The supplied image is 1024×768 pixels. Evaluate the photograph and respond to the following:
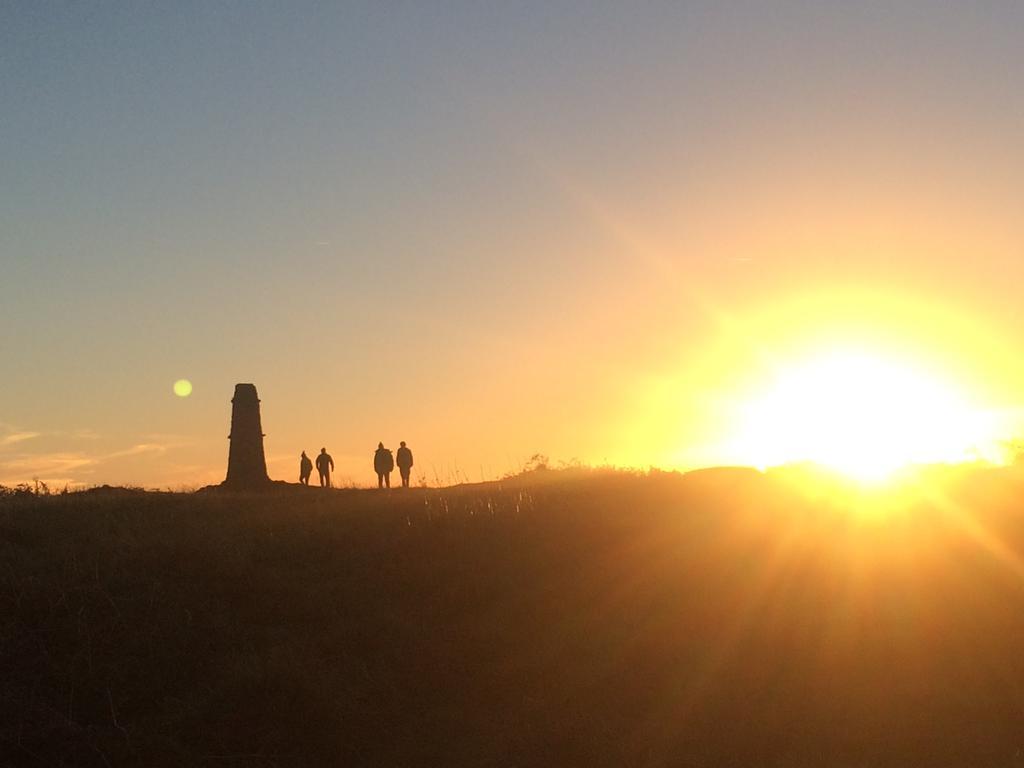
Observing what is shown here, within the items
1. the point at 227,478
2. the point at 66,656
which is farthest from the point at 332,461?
the point at 66,656

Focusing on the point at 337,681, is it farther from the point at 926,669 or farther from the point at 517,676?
the point at 926,669

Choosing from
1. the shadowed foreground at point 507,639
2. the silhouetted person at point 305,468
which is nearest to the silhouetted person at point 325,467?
the silhouetted person at point 305,468

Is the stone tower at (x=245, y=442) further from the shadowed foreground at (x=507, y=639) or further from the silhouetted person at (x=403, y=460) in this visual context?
the shadowed foreground at (x=507, y=639)

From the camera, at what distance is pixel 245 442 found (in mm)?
36375

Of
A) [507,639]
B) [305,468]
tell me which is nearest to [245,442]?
[305,468]

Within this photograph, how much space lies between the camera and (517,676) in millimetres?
14867

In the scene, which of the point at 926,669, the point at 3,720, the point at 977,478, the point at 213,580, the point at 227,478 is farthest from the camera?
the point at 227,478

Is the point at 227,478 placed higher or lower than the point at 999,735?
higher

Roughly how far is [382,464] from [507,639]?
18441mm

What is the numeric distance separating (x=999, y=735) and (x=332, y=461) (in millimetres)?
26897

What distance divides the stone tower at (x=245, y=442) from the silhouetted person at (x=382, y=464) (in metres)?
5.06

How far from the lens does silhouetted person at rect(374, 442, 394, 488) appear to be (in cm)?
Result: 3391

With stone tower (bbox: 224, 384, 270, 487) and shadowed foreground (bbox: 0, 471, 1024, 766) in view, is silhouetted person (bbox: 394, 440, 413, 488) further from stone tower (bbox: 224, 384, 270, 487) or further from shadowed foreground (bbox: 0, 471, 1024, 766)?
shadowed foreground (bbox: 0, 471, 1024, 766)

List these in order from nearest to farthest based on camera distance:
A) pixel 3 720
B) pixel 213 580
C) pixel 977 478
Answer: pixel 3 720
pixel 213 580
pixel 977 478
